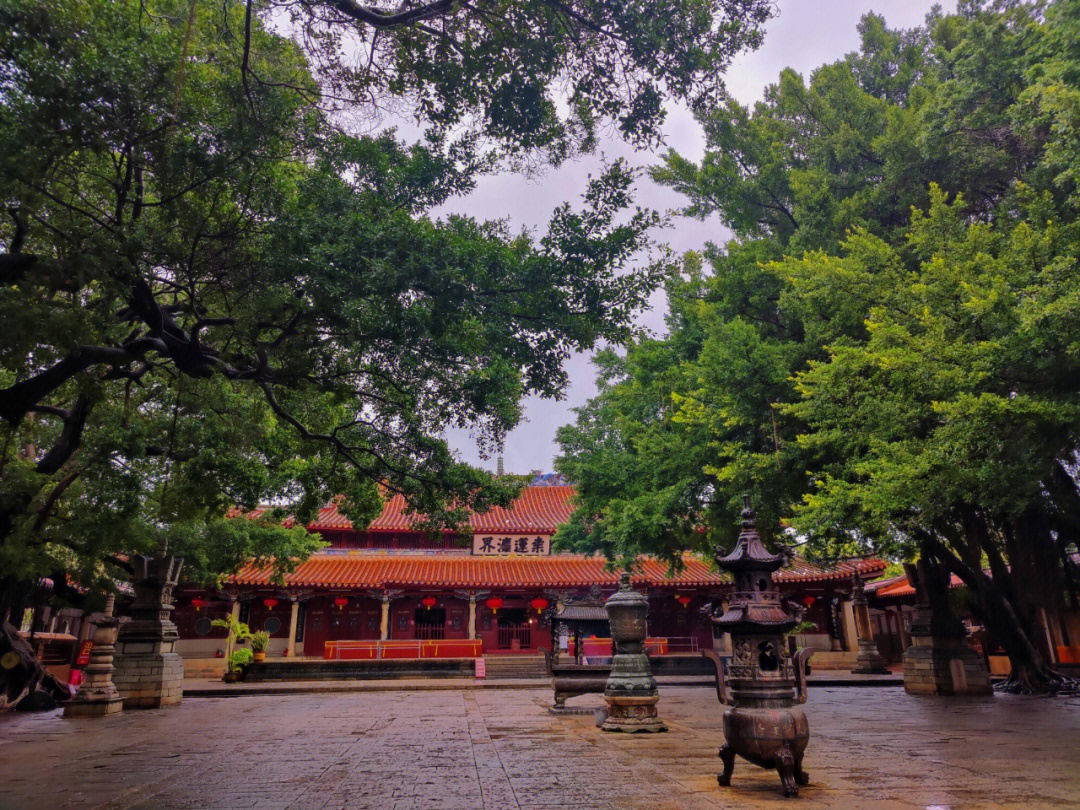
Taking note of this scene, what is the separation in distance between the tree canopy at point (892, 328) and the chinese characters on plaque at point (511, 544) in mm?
10284

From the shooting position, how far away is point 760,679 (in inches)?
219

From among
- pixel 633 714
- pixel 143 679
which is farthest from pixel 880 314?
pixel 143 679

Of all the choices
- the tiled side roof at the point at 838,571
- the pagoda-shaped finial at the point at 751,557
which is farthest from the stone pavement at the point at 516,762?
the tiled side roof at the point at 838,571

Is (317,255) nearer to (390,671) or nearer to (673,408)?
(673,408)

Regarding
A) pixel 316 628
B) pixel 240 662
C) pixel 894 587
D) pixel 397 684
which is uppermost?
pixel 894 587

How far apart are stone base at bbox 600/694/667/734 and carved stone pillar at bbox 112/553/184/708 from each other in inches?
368

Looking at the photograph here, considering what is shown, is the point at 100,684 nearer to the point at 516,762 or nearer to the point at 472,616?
the point at 516,762

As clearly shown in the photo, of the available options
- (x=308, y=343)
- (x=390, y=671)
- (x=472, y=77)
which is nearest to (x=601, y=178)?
(x=472, y=77)

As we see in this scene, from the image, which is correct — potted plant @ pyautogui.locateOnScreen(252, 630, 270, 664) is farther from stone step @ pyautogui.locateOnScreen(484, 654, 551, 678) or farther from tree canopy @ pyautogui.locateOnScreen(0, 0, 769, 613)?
tree canopy @ pyautogui.locateOnScreen(0, 0, 769, 613)

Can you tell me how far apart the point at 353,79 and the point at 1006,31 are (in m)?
11.4

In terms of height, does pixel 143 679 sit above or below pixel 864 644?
below

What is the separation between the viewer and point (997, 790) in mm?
4906

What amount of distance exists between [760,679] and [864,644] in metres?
19.7

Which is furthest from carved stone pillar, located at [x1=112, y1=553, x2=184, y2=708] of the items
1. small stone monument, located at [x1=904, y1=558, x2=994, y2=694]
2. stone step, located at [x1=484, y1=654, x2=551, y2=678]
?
small stone monument, located at [x1=904, y1=558, x2=994, y2=694]
